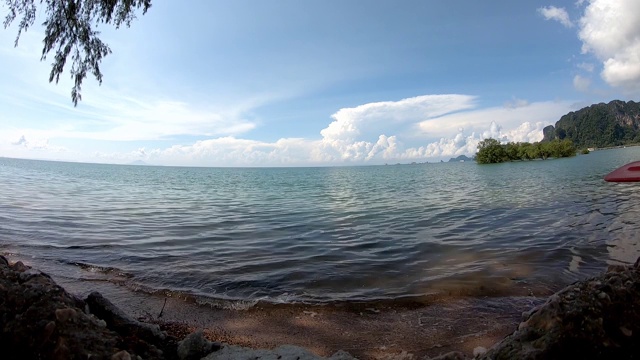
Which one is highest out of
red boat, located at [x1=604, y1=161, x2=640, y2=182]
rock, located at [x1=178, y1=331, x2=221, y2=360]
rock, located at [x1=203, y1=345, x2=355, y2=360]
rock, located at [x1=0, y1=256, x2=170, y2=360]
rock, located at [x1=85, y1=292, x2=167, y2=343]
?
red boat, located at [x1=604, y1=161, x2=640, y2=182]

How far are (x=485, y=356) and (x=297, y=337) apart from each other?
2850mm

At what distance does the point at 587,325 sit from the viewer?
2.14 meters

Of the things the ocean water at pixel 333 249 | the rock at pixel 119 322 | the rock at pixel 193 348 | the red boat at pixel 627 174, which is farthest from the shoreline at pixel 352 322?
the red boat at pixel 627 174

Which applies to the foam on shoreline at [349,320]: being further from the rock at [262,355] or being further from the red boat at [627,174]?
the red boat at [627,174]

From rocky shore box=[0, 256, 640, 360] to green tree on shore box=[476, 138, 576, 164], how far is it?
5423 inches

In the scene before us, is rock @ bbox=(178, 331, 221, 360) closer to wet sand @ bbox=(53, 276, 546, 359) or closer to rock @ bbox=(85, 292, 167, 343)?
rock @ bbox=(85, 292, 167, 343)

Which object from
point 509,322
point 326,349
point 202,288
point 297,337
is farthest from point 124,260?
point 509,322

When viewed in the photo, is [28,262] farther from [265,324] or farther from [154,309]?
[265,324]

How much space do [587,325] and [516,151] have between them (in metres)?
152

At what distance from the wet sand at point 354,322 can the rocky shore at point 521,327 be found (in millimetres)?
1856

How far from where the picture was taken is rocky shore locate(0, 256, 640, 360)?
2092mm

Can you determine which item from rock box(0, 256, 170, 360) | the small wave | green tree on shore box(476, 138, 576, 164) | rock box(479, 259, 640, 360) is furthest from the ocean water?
green tree on shore box(476, 138, 576, 164)

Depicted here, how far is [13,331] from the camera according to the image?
220 centimetres

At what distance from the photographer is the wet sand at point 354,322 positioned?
439 cm
